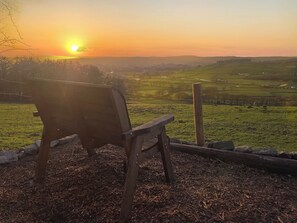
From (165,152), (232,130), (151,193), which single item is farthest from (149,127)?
(232,130)

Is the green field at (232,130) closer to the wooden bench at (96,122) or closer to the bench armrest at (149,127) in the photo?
the wooden bench at (96,122)

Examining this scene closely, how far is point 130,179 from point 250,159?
106 inches

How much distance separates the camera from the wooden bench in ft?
12.9

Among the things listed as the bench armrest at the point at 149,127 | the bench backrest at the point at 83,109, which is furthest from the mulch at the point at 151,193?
the bench armrest at the point at 149,127

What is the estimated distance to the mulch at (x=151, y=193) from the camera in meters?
4.09

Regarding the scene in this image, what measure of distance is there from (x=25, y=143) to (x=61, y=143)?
7.70 ft

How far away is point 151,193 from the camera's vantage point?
4629 mm

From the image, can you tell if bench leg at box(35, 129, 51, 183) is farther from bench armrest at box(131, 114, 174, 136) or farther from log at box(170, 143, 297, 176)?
log at box(170, 143, 297, 176)

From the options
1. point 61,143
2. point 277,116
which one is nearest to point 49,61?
point 277,116

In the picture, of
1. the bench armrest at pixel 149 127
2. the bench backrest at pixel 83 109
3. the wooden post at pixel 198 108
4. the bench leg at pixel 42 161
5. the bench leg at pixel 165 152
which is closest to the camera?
the bench backrest at pixel 83 109

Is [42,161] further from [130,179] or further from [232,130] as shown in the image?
[232,130]

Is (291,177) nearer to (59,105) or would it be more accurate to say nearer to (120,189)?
(120,189)

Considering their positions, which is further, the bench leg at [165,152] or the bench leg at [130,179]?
the bench leg at [165,152]

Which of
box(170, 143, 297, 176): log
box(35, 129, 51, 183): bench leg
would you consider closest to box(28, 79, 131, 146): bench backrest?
box(35, 129, 51, 183): bench leg
